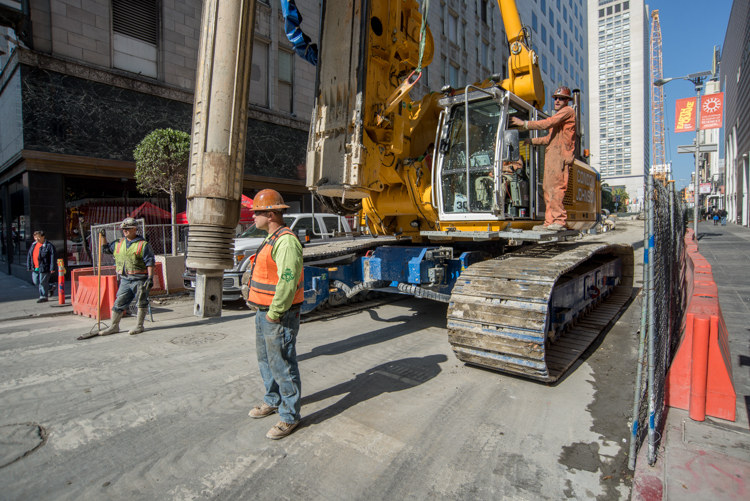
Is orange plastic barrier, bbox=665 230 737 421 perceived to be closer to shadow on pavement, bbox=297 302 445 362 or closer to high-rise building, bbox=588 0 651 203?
shadow on pavement, bbox=297 302 445 362

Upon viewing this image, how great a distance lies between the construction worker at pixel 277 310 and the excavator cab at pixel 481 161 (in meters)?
2.57

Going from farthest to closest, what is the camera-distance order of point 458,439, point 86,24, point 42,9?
point 86,24
point 42,9
point 458,439

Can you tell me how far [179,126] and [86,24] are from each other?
11.2ft

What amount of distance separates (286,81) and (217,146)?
15276mm

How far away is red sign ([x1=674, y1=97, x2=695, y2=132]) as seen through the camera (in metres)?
18.1

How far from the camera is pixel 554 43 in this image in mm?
47500

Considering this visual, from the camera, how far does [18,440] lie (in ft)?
10.5

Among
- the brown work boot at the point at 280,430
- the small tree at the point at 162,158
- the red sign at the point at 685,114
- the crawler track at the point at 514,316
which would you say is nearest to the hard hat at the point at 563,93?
the crawler track at the point at 514,316

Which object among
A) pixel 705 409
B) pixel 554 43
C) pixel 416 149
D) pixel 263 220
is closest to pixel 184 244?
pixel 416 149

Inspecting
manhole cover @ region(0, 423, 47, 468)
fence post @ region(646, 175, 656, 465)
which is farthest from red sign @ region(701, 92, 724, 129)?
manhole cover @ region(0, 423, 47, 468)

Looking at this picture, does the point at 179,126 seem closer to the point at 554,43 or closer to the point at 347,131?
the point at 347,131

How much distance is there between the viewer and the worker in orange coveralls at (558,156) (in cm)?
519

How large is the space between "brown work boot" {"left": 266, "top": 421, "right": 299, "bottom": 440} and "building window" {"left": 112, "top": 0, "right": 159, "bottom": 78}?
13.2m

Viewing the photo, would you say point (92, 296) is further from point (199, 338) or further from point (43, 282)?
point (199, 338)
